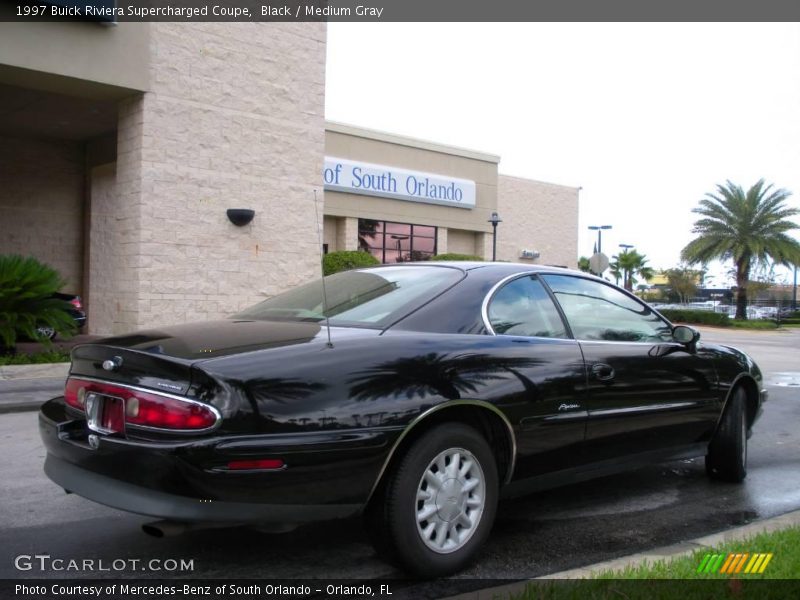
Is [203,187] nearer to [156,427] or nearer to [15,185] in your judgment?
[15,185]

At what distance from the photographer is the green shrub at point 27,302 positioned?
10.9 meters

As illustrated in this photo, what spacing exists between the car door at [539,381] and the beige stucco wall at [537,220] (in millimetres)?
26894

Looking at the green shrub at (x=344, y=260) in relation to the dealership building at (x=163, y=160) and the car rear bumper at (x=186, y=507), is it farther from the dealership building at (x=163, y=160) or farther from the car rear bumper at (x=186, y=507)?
the car rear bumper at (x=186, y=507)

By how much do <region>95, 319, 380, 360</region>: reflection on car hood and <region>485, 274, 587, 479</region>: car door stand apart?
808 millimetres

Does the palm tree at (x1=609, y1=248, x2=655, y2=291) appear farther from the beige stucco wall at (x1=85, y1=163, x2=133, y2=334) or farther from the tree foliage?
the beige stucco wall at (x1=85, y1=163, x2=133, y2=334)

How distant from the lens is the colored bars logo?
345 cm

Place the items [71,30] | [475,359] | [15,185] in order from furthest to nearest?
[15,185]
[71,30]
[475,359]

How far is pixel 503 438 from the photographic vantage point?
3828mm

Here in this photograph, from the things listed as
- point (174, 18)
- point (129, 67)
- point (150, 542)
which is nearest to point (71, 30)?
point (129, 67)

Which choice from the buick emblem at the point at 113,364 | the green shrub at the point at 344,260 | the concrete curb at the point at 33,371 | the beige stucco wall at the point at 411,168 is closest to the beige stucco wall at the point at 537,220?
the beige stucco wall at the point at 411,168

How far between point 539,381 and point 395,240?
23533mm

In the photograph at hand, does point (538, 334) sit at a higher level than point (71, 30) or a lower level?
lower

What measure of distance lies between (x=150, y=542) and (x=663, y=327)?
3479 millimetres

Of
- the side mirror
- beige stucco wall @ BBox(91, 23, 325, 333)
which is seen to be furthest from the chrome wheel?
beige stucco wall @ BBox(91, 23, 325, 333)
